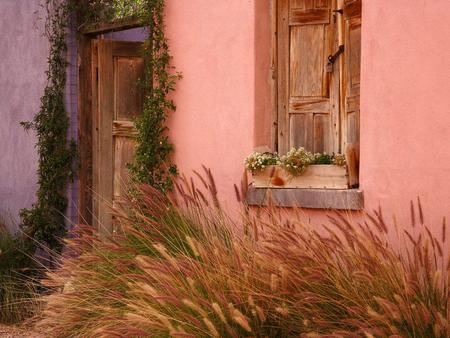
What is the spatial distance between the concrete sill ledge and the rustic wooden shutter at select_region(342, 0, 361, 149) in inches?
16.3

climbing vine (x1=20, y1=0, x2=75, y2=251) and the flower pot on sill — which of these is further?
climbing vine (x1=20, y1=0, x2=75, y2=251)

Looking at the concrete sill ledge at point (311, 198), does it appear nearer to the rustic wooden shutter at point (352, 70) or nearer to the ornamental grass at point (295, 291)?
the rustic wooden shutter at point (352, 70)

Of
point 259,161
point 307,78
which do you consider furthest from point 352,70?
point 259,161

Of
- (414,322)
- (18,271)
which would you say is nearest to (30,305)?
(18,271)

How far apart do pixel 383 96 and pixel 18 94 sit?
5.60 m

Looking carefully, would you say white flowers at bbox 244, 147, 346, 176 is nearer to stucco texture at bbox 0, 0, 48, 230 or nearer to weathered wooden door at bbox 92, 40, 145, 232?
weathered wooden door at bbox 92, 40, 145, 232

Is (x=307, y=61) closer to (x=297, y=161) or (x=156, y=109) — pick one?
(x=297, y=161)

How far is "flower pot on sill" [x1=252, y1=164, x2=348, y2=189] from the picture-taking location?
6.51 m

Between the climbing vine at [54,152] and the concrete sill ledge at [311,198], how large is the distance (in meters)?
3.06

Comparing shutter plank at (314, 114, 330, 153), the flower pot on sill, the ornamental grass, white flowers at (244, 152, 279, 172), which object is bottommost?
the ornamental grass

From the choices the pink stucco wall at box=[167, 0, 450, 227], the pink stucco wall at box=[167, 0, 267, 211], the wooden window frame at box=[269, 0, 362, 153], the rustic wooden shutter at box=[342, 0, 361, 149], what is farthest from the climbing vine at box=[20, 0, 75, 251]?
the rustic wooden shutter at box=[342, 0, 361, 149]

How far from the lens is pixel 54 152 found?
368 inches

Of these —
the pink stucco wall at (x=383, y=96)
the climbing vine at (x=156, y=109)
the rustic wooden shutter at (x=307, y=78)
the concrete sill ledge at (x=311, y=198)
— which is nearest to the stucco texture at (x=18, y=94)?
the climbing vine at (x=156, y=109)

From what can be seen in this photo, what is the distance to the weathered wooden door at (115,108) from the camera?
900cm
